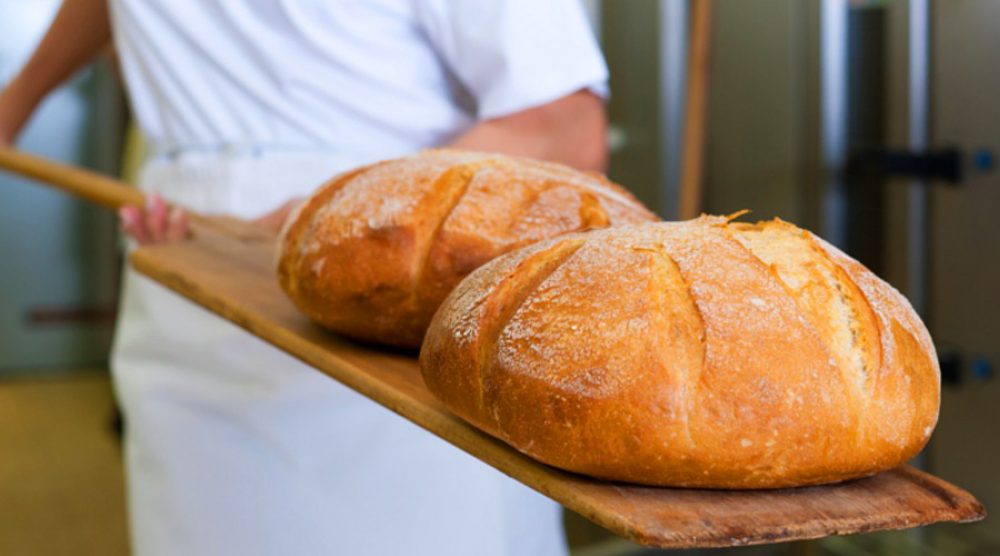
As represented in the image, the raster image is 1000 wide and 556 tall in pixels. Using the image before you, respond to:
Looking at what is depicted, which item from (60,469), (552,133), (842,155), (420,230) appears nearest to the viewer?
(420,230)

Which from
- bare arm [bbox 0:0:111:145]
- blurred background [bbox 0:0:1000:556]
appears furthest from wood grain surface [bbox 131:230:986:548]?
blurred background [bbox 0:0:1000:556]

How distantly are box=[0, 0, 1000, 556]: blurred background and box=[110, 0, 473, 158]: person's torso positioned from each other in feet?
3.44

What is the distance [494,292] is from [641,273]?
0.11 metres

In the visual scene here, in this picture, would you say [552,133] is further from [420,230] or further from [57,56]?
[57,56]

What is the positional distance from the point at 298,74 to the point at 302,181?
0.13 meters

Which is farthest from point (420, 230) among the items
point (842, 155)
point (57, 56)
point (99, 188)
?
point (842, 155)

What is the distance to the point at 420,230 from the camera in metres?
0.86

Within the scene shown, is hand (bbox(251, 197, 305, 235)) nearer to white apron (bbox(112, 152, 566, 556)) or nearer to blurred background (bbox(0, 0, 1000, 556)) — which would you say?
white apron (bbox(112, 152, 566, 556))

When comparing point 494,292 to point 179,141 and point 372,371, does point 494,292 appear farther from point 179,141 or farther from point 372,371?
point 179,141

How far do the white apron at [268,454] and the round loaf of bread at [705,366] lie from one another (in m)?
0.62

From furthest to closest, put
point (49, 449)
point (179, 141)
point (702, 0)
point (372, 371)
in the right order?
1. point (49, 449)
2. point (702, 0)
3. point (179, 141)
4. point (372, 371)

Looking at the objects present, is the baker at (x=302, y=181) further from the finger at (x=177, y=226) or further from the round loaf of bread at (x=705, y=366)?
the round loaf of bread at (x=705, y=366)

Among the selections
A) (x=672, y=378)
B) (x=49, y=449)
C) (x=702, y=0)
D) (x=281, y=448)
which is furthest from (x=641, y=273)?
(x=49, y=449)

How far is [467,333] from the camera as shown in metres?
0.67
